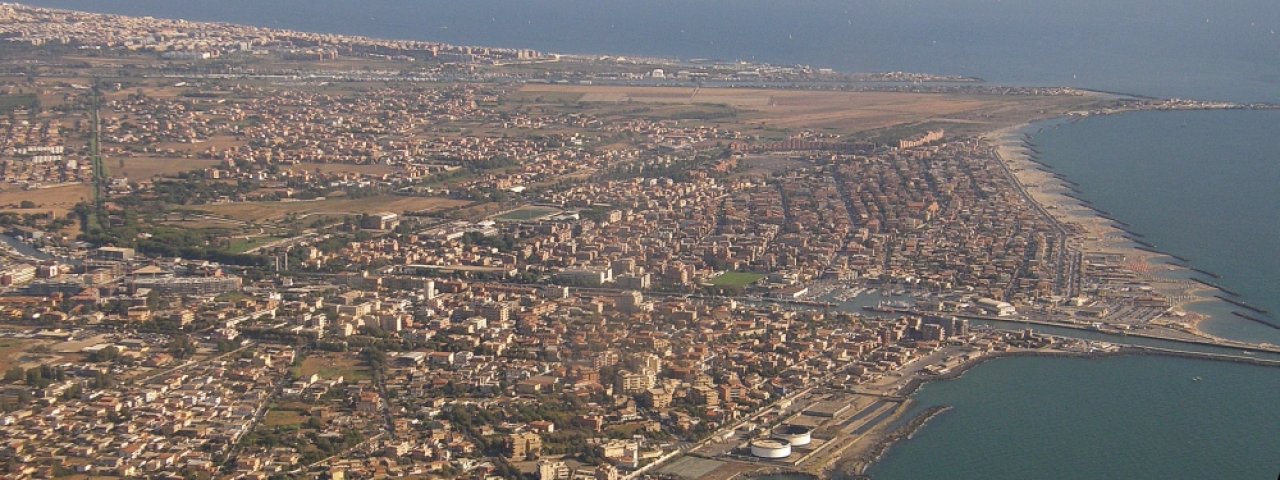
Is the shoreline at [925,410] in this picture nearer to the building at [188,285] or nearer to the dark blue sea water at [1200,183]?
the dark blue sea water at [1200,183]

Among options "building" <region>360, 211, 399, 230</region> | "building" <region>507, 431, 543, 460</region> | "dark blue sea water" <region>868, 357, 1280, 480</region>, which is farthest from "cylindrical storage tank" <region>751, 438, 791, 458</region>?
"building" <region>360, 211, 399, 230</region>

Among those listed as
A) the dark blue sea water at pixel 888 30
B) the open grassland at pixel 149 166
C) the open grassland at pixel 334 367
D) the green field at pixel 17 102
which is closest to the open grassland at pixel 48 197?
the open grassland at pixel 149 166

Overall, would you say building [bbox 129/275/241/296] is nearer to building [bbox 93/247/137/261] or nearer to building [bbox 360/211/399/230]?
building [bbox 93/247/137/261]

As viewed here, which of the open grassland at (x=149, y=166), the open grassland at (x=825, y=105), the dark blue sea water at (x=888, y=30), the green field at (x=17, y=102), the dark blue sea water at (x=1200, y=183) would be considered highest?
the green field at (x=17, y=102)

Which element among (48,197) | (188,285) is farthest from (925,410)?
(48,197)

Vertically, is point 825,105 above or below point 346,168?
above

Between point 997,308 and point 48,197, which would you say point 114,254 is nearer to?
point 48,197
